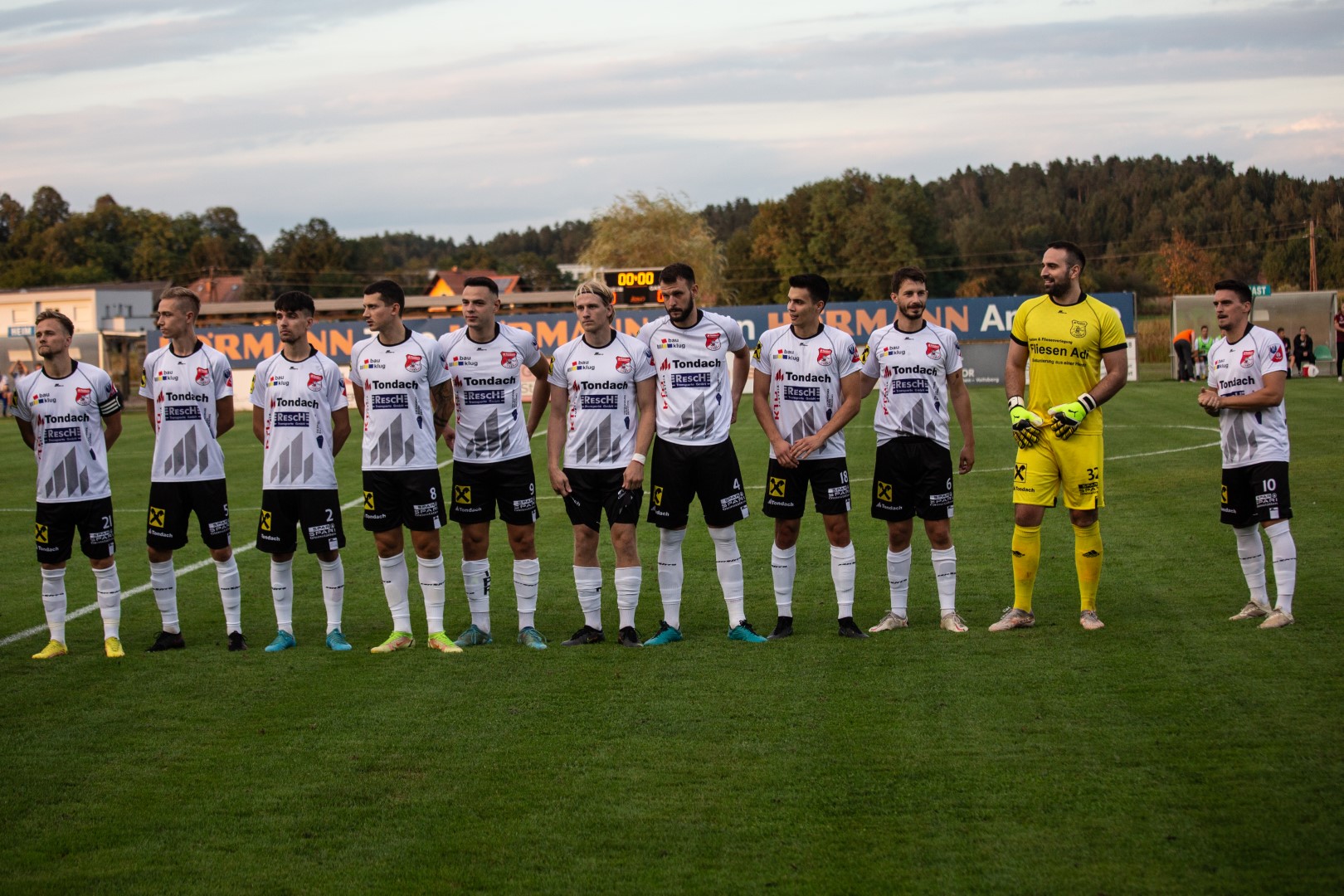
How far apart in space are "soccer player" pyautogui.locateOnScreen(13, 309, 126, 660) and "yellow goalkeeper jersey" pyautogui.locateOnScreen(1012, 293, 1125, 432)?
6.06 meters

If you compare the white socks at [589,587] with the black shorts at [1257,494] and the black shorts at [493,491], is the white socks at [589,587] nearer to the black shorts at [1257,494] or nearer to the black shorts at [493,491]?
the black shorts at [493,491]

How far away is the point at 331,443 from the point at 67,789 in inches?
130

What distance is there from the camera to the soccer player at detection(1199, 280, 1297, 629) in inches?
310

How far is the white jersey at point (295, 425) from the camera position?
8.11 m

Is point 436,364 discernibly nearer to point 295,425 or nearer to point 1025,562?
point 295,425

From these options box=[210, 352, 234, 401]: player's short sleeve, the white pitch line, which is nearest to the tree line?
the white pitch line

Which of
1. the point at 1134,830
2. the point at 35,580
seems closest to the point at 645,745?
the point at 1134,830

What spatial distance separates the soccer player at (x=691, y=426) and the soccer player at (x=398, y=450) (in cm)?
143

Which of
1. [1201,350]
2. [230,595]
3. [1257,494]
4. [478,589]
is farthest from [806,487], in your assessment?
[1201,350]

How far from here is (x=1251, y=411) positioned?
8.04 m

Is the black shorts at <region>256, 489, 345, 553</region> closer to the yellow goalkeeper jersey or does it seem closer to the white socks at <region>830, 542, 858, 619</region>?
the white socks at <region>830, 542, 858, 619</region>

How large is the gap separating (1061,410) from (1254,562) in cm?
174

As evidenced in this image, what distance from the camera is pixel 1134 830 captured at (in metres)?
4.52

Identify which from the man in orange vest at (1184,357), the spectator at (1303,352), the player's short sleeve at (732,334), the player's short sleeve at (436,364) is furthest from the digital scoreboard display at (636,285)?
the player's short sleeve at (732,334)
